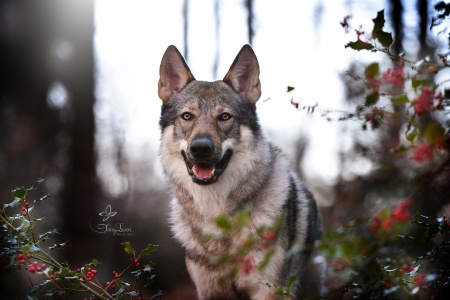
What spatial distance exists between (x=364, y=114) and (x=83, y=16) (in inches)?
219

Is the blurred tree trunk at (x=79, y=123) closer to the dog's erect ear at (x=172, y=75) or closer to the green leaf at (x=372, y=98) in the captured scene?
the dog's erect ear at (x=172, y=75)

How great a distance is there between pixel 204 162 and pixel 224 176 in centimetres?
32

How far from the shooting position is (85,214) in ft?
19.8

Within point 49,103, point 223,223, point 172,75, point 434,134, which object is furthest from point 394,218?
point 49,103

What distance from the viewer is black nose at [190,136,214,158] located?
2.92 metres

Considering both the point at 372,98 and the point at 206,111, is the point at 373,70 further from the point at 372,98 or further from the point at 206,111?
the point at 206,111

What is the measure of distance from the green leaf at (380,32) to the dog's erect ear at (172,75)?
6.79 ft

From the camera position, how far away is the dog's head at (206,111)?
3.04 metres

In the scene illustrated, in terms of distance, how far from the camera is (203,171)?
9.99 ft

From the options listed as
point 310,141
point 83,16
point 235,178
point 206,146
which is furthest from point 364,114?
point 310,141

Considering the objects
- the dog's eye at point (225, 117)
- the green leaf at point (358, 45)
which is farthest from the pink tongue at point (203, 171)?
the green leaf at point (358, 45)

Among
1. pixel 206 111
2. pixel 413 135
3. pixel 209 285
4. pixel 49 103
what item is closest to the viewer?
pixel 413 135

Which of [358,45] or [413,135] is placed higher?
[358,45]

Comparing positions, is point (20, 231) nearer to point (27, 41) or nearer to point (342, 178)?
point (27, 41)
